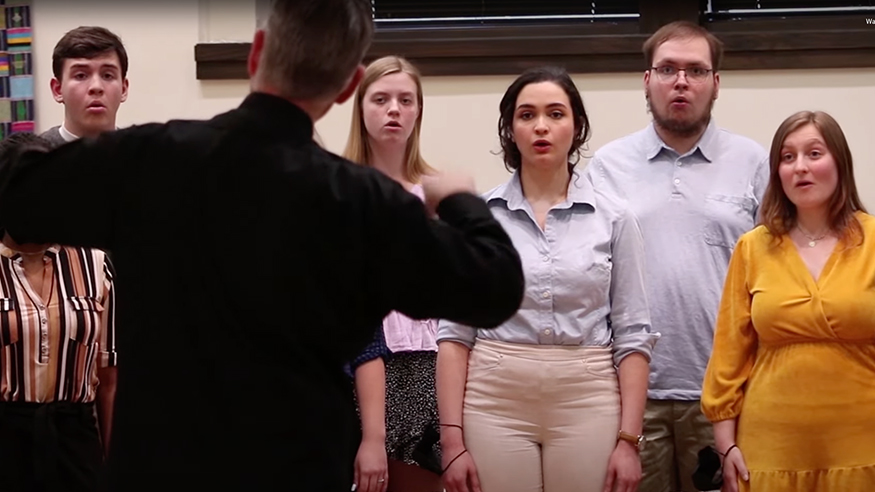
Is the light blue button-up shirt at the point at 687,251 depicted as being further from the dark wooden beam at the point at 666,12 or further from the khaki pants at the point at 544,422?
the dark wooden beam at the point at 666,12

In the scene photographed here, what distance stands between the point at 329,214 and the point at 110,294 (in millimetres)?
1155

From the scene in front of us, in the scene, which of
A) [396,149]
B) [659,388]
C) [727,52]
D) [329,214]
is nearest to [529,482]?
[659,388]

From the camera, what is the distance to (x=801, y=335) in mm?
2281

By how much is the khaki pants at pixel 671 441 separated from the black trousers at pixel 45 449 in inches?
50.7

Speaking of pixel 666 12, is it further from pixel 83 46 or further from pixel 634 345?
pixel 83 46

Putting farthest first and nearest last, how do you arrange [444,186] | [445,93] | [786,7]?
1. [786,7]
2. [445,93]
3. [444,186]

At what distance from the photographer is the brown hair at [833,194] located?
2.37 meters

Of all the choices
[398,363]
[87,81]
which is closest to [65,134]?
[87,81]

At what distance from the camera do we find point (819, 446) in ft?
7.38

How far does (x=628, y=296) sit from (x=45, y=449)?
1235 mm

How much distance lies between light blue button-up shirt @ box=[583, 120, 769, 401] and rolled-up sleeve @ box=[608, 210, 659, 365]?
264 millimetres

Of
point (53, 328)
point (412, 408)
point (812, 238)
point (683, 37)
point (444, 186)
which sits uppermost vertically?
point (683, 37)

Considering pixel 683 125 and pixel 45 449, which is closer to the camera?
pixel 45 449

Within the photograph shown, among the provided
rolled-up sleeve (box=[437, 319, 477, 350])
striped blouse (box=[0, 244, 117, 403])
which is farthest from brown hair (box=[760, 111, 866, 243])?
striped blouse (box=[0, 244, 117, 403])
